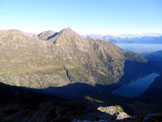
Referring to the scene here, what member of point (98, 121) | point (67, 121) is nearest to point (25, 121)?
point (67, 121)

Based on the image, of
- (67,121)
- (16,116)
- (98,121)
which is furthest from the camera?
(16,116)

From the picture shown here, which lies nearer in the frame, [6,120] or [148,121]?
[148,121]

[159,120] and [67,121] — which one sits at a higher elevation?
[159,120]

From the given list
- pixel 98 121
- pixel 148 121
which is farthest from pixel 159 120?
pixel 98 121

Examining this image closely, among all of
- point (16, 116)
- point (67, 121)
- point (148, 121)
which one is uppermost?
point (148, 121)

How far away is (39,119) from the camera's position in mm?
92000

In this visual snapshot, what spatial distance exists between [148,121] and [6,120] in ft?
296

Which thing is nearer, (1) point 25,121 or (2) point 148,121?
(2) point 148,121

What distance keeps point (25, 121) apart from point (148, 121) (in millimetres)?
80047

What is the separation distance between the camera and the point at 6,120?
92.7m

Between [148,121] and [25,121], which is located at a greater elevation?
[148,121]

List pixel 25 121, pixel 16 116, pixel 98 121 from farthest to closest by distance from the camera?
pixel 16 116
pixel 25 121
pixel 98 121

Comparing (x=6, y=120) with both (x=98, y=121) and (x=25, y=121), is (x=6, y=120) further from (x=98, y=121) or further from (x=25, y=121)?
(x=98, y=121)

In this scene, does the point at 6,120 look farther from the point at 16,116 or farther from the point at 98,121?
the point at 98,121
